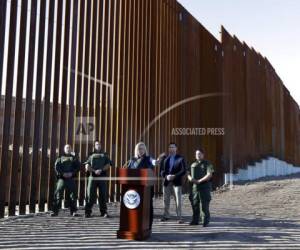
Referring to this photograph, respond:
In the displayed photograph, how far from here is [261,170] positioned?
77.0ft

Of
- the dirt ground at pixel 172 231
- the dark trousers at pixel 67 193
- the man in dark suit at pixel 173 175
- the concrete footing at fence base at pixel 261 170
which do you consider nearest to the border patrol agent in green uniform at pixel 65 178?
the dark trousers at pixel 67 193

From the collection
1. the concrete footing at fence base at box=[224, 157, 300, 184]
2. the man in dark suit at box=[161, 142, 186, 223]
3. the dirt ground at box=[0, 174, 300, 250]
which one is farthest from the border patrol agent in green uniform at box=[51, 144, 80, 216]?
the concrete footing at fence base at box=[224, 157, 300, 184]

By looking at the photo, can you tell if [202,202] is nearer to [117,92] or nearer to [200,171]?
[200,171]

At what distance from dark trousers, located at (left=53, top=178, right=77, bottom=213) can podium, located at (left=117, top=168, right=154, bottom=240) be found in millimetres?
2381

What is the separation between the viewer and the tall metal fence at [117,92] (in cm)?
842

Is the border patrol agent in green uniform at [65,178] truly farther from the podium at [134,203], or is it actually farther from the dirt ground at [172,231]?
the podium at [134,203]

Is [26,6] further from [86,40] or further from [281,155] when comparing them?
[281,155]

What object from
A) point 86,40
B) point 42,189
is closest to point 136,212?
point 42,189

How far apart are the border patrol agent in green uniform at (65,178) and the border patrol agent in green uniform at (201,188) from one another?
89.9 inches

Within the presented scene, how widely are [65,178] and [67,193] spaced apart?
0.30 meters

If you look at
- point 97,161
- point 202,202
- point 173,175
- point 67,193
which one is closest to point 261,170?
point 173,175

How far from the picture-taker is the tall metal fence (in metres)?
8.42

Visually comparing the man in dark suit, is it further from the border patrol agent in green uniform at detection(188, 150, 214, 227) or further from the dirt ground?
the border patrol agent in green uniform at detection(188, 150, 214, 227)

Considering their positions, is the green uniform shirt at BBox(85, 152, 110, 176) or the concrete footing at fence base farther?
the concrete footing at fence base
